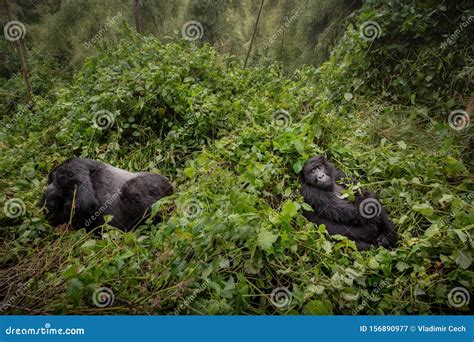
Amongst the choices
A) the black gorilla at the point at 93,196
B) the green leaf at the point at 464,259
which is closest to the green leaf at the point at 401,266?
the green leaf at the point at 464,259

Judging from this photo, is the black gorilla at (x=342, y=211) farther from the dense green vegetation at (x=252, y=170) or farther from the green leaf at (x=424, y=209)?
the green leaf at (x=424, y=209)

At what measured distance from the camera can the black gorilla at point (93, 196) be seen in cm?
320

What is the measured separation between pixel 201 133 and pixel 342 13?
4.12m

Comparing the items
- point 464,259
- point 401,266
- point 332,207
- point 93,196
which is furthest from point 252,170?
point 464,259

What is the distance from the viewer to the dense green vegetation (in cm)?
218

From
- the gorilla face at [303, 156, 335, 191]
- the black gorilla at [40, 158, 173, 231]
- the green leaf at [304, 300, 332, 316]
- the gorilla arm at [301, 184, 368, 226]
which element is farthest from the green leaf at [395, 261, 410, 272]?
the black gorilla at [40, 158, 173, 231]

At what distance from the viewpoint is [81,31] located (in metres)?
7.71

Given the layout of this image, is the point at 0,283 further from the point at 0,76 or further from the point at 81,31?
the point at 0,76

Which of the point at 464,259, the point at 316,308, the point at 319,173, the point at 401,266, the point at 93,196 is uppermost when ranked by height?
the point at 319,173

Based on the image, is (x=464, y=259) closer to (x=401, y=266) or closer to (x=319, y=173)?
(x=401, y=266)

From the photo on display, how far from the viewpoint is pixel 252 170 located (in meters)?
3.05

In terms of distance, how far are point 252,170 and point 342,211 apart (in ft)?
2.78

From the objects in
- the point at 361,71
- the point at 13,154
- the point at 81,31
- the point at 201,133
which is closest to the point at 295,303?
the point at 201,133

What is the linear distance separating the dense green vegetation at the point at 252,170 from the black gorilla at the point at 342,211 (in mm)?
137
